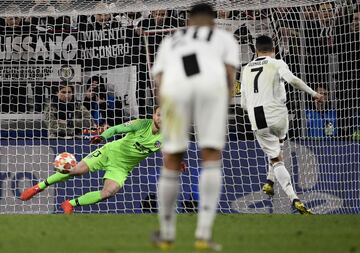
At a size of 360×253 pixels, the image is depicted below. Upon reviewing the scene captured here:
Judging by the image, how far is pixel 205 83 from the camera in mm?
7184

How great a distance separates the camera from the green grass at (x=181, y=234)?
763 centimetres

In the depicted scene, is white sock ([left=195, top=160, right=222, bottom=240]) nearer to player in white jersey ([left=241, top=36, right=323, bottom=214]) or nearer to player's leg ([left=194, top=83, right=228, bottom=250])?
player's leg ([left=194, top=83, right=228, bottom=250])

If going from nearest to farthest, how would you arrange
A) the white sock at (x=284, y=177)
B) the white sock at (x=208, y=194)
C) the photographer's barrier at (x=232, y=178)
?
the white sock at (x=208, y=194) → the white sock at (x=284, y=177) → the photographer's barrier at (x=232, y=178)

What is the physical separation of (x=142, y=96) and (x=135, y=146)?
194cm

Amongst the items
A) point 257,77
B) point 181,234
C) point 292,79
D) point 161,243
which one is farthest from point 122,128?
point 161,243

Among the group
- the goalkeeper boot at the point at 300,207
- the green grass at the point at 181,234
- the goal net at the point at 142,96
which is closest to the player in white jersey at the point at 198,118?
the green grass at the point at 181,234

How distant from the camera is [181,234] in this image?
9.19 meters

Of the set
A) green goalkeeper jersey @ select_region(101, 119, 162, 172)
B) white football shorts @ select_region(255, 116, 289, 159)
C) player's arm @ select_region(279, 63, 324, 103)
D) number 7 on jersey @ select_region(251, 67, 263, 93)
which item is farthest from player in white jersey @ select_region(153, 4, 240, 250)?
green goalkeeper jersey @ select_region(101, 119, 162, 172)

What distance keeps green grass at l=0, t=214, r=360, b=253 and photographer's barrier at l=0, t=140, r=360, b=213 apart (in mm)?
3095

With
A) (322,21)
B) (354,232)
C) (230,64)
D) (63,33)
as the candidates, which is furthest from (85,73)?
(230,64)

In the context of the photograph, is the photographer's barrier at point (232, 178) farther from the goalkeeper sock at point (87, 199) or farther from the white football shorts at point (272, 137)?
the white football shorts at point (272, 137)

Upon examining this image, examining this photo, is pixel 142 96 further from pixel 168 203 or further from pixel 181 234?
pixel 168 203

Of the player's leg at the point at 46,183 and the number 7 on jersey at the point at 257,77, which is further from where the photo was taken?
the player's leg at the point at 46,183

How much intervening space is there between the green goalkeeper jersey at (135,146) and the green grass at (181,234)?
2.07 metres
